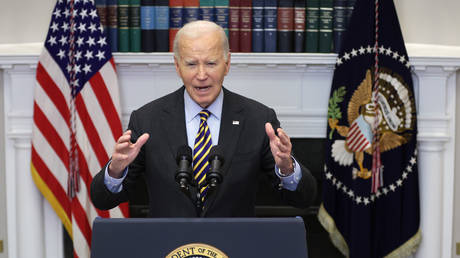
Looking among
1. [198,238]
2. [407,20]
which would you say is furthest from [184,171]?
[407,20]

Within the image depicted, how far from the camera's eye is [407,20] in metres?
3.76

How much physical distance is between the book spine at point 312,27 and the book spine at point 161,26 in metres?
0.81

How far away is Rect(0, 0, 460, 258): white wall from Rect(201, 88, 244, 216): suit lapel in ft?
6.85

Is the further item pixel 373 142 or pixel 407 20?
pixel 407 20

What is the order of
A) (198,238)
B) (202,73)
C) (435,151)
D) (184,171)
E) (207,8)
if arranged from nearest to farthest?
(198,238) → (184,171) → (202,73) → (207,8) → (435,151)

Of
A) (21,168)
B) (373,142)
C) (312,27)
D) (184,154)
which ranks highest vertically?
(312,27)

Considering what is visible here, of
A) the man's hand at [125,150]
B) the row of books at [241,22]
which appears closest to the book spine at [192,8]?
the row of books at [241,22]

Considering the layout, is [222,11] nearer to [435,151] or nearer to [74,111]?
[74,111]

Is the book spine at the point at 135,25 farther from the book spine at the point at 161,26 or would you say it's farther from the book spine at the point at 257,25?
the book spine at the point at 257,25

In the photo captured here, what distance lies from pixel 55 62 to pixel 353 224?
1.97 metres

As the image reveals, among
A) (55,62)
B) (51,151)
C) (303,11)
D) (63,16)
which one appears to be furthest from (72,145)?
(303,11)

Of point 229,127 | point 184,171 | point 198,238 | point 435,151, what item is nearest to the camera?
point 198,238

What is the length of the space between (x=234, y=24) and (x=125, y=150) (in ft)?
6.25

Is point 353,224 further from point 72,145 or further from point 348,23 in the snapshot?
point 72,145
